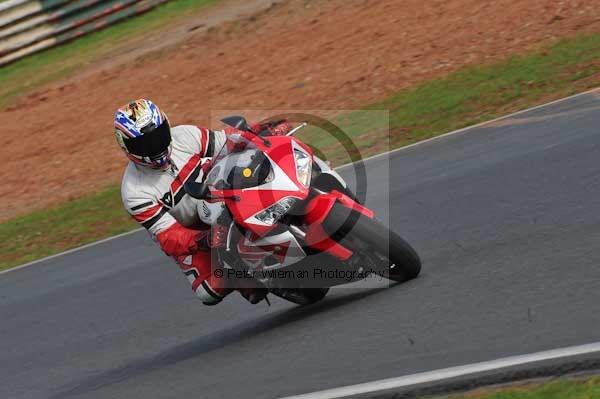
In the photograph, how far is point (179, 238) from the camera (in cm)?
675

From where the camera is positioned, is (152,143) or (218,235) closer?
(218,235)

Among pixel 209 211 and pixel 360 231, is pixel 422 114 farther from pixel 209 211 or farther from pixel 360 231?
pixel 360 231

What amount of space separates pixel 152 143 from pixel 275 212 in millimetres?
1073

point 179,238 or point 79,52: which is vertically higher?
point 179,238

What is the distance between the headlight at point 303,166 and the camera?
6270 millimetres

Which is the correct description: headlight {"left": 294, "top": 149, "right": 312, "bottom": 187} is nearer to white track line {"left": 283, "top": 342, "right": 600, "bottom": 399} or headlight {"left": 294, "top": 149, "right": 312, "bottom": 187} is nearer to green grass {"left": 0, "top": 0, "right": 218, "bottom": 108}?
white track line {"left": 283, "top": 342, "right": 600, "bottom": 399}

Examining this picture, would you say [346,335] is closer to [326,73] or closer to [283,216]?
[283,216]

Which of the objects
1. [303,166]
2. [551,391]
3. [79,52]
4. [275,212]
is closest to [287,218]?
[275,212]

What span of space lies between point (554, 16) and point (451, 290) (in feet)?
31.0

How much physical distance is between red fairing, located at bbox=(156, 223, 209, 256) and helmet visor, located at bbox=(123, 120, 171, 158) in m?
0.51

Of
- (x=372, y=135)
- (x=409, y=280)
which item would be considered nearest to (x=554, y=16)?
(x=372, y=135)

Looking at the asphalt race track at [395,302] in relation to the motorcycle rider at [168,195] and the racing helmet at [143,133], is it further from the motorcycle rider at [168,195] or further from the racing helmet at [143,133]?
the racing helmet at [143,133]

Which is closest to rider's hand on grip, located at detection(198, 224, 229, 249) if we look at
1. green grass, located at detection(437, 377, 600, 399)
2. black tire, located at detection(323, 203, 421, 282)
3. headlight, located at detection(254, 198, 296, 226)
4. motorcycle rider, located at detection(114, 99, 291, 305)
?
motorcycle rider, located at detection(114, 99, 291, 305)

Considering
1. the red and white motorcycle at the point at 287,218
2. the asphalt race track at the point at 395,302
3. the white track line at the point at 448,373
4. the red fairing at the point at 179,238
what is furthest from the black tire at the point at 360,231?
the white track line at the point at 448,373
